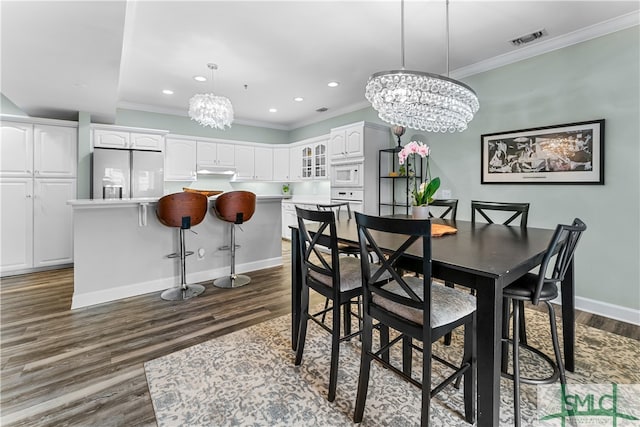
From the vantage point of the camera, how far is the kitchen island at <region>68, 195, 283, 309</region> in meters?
2.92

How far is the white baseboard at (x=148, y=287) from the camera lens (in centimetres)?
293

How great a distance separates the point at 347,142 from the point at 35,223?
15.0 ft

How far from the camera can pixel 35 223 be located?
13.5 ft

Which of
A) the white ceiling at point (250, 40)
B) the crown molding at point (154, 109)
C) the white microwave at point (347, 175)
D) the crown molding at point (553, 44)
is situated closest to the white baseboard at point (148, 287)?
the white microwave at point (347, 175)

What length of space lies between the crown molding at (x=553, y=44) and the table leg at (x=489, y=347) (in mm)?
3052

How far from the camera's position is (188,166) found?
5.71 m

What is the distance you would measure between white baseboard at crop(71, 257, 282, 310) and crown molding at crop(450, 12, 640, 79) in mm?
3597

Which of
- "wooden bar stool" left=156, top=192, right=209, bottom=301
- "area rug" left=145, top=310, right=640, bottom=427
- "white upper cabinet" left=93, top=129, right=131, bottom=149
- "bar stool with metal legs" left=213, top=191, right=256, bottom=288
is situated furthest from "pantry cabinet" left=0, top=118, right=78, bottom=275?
"area rug" left=145, top=310, right=640, bottom=427

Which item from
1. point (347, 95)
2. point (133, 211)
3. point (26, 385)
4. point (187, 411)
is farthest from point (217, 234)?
point (347, 95)

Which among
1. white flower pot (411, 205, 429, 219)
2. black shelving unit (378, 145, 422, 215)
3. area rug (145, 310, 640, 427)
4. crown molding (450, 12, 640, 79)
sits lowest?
area rug (145, 310, 640, 427)

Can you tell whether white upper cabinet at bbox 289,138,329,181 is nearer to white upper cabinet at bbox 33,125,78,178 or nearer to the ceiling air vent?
the ceiling air vent

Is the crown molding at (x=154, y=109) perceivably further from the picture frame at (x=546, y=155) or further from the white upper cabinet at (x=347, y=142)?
the picture frame at (x=546, y=155)

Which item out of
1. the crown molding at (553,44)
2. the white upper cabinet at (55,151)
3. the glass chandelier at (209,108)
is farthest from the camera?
the white upper cabinet at (55,151)

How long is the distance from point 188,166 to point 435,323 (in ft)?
18.0
